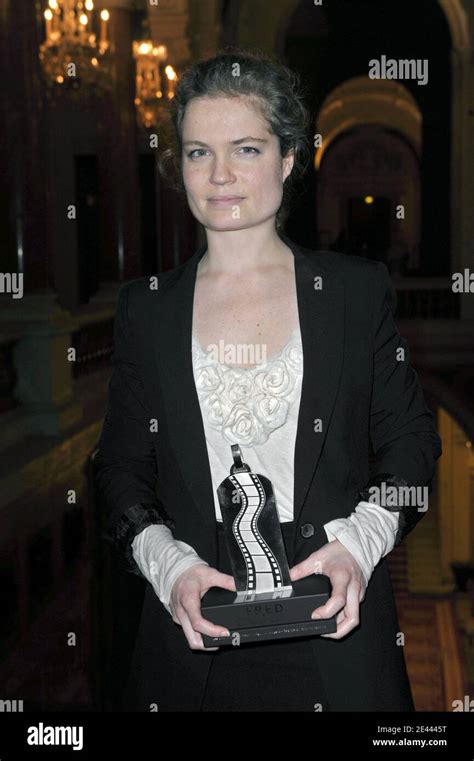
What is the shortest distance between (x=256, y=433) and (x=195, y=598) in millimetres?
348

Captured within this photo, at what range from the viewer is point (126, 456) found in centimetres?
Result: 201

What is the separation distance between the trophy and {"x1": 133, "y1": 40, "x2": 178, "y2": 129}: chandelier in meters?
12.9

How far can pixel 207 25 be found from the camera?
16594 millimetres

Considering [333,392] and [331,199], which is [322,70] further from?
[333,392]

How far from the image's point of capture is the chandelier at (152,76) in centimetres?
1423

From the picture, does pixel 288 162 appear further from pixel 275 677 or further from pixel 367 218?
pixel 367 218

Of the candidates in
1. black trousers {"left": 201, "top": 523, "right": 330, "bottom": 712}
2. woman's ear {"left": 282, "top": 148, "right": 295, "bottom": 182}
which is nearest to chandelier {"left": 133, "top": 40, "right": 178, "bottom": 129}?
woman's ear {"left": 282, "top": 148, "right": 295, "bottom": 182}

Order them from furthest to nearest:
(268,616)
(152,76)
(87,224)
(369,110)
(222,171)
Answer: (369,110), (87,224), (152,76), (222,171), (268,616)

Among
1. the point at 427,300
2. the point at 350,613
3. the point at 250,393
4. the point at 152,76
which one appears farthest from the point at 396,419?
the point at 427,300

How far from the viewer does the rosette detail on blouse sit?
1897 mm

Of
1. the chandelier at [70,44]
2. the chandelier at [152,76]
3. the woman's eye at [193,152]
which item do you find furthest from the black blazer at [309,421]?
the chandelier at [152,76]

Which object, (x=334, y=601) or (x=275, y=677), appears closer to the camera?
(x=334, y=601)

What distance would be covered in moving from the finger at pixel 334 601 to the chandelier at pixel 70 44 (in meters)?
9.55

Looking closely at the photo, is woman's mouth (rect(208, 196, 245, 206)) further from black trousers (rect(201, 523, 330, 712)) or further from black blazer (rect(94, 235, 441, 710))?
black trousers (rect(201, 523, 330, 712))
